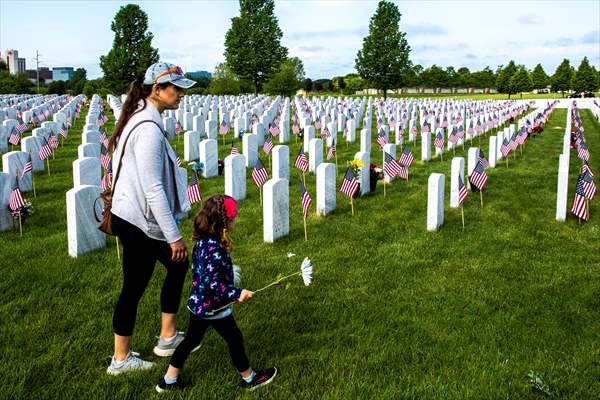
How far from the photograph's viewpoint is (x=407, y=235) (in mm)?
7160

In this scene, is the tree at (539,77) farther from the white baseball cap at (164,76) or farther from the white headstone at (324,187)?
the white baseball cap at (164,76)

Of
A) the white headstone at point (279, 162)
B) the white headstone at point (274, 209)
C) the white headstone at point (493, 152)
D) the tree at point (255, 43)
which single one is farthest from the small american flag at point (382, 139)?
the tree at point (255, 43)

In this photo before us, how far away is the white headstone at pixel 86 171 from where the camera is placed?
8008mm

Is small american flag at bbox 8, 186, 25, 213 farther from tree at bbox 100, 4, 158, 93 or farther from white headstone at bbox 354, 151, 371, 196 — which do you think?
tree at bbox 100, 4, 158, 93

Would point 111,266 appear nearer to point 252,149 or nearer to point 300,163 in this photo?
point 300,163

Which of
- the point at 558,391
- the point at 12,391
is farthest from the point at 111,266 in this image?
the point at 558,391

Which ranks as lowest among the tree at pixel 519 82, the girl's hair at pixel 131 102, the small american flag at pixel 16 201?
the small american flag at pixel 16 201

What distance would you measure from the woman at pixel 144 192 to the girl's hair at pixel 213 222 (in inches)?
6.6

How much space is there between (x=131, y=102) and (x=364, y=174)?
677 centimetres

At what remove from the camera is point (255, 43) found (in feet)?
167

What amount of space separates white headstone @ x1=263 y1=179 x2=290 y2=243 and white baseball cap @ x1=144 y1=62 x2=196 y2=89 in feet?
11.1

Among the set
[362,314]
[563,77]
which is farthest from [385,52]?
[362,314]

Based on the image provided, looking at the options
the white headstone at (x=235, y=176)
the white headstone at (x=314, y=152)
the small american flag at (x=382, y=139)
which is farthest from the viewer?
the small american flag at (x=382, y=139)

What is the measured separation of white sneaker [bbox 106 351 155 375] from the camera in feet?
11.6
